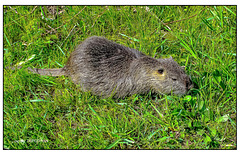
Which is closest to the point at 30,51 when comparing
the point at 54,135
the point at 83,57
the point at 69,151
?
Answer: the point at 83,57

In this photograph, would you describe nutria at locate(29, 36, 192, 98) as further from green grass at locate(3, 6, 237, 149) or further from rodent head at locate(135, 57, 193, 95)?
green grass at locate(3, 6, 237, 149)

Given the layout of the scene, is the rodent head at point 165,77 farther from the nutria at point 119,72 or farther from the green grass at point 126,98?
the green grass at point 126,98

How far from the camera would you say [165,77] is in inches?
130

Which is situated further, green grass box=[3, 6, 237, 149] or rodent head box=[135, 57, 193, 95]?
rodent head box=[135, 57, 193, 95]

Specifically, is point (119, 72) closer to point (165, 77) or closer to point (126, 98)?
point (126, 98)

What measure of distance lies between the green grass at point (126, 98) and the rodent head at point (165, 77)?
0.14 m

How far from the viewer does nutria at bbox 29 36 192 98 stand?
327 cm

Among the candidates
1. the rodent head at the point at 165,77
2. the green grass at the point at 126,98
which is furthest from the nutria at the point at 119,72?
the green grass at the point at 126,98

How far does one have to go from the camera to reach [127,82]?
3.40m

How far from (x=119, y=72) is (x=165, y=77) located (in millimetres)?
561

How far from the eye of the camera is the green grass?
2.96 metres

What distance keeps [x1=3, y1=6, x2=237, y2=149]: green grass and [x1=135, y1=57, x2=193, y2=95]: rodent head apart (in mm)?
144

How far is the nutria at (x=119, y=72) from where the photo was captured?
327 centimetres

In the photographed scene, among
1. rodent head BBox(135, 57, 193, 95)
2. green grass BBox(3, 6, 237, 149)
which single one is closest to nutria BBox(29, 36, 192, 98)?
rodent head BBox(135, 57, 193, 95)
